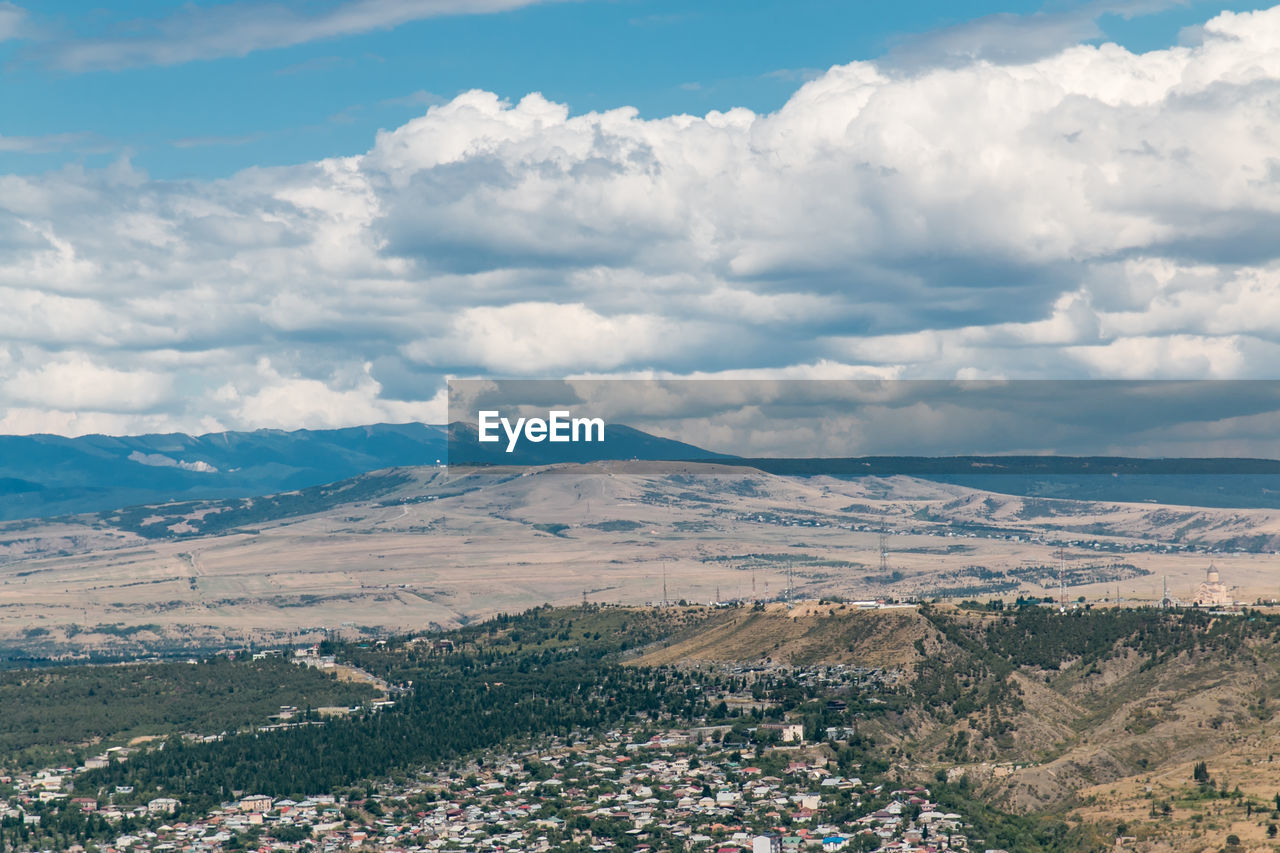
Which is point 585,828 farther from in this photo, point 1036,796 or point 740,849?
point 1036,796

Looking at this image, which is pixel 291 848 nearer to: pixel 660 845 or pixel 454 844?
pixel 454 844

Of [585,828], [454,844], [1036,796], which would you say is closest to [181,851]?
[454,844]

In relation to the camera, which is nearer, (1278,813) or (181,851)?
(1278,813)

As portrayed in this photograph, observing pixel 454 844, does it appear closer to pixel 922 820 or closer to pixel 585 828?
pixel 585 828

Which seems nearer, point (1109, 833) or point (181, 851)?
point (1109, 833)

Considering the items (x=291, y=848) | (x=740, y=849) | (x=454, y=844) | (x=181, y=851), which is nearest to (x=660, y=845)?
(x=740, y=849)

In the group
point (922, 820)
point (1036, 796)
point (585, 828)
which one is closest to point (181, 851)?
point (585, 828)
